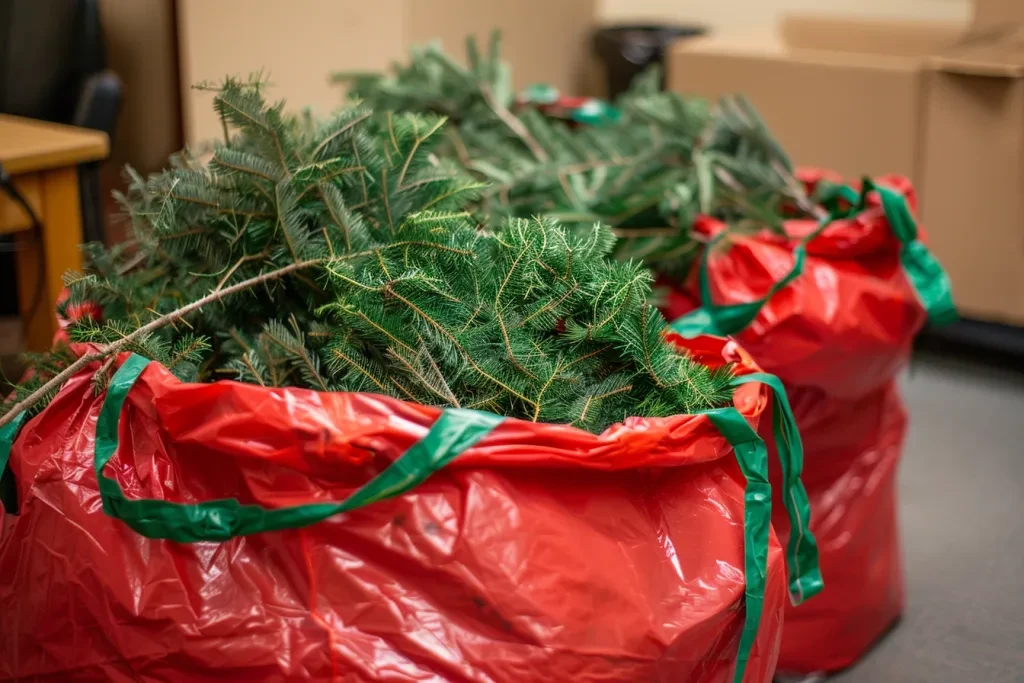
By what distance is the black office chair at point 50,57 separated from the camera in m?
2.40

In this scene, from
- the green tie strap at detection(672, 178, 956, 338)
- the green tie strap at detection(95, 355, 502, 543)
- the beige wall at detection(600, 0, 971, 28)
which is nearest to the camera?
the green tie strap at detection(95, 355, 502, 543)

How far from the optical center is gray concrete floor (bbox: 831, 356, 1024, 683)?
1622 millimetres

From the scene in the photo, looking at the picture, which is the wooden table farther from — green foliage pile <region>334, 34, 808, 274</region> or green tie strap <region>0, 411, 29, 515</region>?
green tie strap <region>0, 411, 29, 515</region>

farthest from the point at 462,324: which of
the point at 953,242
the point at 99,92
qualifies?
the point at 953,242

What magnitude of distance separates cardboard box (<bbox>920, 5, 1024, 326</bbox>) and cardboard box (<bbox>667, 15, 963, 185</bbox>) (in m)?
0.07

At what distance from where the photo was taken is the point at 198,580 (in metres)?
0.86

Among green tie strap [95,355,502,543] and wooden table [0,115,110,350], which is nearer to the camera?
green tie strap [95,355,502,543]

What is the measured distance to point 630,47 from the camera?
11.6 feet

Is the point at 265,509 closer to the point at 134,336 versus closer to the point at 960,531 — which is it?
A: the point at 134,336

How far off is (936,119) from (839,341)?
1393mm

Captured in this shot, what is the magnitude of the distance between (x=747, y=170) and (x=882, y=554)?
2.09ft

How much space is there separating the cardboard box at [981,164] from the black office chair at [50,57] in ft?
6.48

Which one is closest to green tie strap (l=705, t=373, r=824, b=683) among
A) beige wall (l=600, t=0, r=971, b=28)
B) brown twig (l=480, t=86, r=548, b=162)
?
brown twig (l=480, t=86, r=548, b=162)

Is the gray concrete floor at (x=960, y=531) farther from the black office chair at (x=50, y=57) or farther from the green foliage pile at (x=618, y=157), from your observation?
the black office chair at (x=50, y=57)
